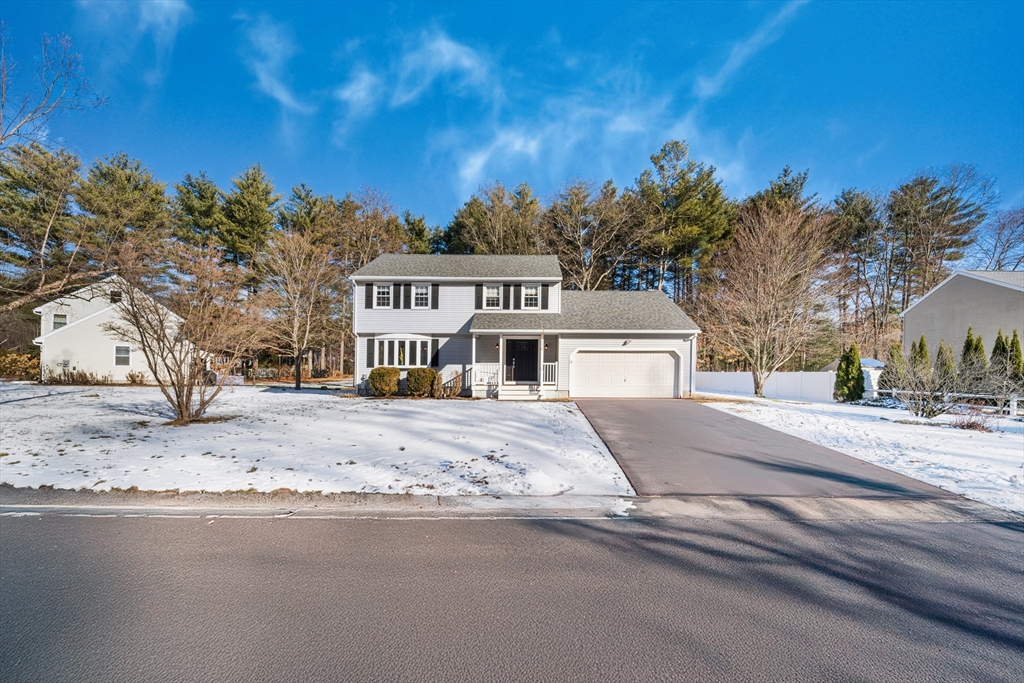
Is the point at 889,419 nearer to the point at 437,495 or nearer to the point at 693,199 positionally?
the point at 437,495

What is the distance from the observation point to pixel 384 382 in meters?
16.8

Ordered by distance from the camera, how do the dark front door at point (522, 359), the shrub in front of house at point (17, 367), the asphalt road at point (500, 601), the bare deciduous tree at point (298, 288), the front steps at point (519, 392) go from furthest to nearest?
the bare deciduous tree at point (298, 288) < the shrub in front of house at point (17, 367) < the dark front door at point (522, 359) < the front steps at point (519, 392) < the asphalt road at point (500, 601)

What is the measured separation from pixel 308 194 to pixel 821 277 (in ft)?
115

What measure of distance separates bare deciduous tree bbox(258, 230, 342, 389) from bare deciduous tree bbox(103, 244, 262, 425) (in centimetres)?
1279

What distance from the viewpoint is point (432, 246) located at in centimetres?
3497

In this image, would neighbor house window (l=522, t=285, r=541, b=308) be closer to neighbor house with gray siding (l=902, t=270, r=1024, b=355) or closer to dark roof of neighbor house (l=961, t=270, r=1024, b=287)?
neighbor house with gray siding (l=902, t=270, r=1024, b=355)

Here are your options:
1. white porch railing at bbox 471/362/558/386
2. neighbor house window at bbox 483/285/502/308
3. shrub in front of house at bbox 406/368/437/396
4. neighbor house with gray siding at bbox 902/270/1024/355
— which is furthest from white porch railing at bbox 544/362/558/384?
neighbor house with gray siding at bbox 902/270/1024/355

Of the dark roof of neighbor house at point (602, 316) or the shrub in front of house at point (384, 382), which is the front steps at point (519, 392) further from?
the shrub in front of house at point (384, 382)

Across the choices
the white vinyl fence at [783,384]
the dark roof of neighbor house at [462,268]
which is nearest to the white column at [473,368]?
the dark roof of neighbor house at [462,268]

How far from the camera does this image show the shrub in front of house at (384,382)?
660 inches

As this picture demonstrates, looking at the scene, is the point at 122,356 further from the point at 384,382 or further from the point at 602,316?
the point at 602,316

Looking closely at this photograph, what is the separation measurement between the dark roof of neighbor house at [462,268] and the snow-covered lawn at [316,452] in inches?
310

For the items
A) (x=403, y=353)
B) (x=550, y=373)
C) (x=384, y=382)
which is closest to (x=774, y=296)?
(x=550, y=373)

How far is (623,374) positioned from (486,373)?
5.49 m
